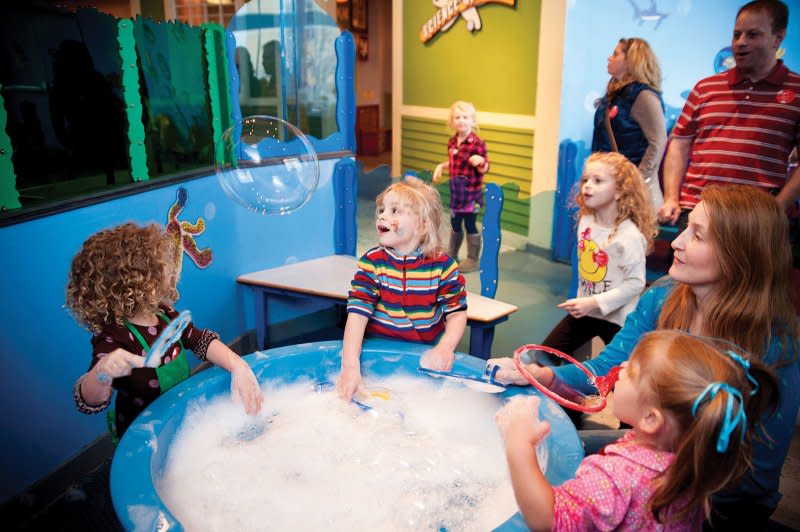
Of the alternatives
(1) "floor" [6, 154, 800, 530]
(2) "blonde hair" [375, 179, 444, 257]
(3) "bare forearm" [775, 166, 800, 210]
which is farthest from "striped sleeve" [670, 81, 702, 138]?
(2) "blonde hair" [375, 179, 444, 257]

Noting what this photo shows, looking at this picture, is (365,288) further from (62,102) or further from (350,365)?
(62,102)

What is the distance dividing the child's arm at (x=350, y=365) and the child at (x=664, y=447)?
0.94 meters

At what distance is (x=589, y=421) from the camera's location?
2766 millimetres

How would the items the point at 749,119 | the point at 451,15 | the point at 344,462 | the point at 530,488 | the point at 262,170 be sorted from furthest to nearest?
the point at 451,15
the point at 262,170
the point at 749,119
the point at 344,462
the point at 530,488

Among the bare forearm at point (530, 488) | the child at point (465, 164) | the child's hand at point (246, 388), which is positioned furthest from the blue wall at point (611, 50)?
the bare forearm at point (530, 488)

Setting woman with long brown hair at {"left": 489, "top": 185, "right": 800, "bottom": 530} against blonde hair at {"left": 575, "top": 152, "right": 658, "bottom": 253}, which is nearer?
woman with long brown hair at {"left": 489, "top": 185, "right": 800, "bottom": 530}

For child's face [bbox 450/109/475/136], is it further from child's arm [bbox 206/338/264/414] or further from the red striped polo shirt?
child's arm [bbox 206/338/264/414]

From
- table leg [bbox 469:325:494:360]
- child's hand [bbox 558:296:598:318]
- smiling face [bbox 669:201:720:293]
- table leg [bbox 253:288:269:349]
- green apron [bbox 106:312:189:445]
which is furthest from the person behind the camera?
table leg [bbox 253:288:269:349]

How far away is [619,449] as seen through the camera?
1.11 meters

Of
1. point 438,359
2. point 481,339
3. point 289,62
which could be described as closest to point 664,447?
point 438,359

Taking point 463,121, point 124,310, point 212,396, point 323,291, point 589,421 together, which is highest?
point 463,121

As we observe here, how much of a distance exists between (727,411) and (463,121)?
152 inches

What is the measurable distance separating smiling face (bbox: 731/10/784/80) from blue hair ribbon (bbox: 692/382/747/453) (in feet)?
6.93

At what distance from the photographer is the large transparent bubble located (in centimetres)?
270
